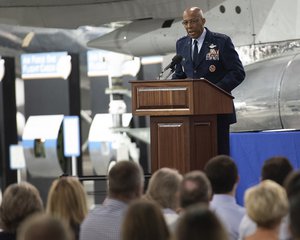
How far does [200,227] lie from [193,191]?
4.87 feet

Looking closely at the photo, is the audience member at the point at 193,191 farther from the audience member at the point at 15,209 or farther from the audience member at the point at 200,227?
the audience member at the point at 200,227

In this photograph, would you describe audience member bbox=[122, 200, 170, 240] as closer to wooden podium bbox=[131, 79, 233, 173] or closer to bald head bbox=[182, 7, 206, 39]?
wooden podium bbox=[131, 79, 233, 173]

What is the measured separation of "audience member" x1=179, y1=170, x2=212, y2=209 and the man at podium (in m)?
2.69

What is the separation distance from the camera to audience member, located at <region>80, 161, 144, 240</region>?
4973 mm

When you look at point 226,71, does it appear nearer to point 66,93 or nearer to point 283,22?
point 283,22

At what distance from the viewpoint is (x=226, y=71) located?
7.82 metres

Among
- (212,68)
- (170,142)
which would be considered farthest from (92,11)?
(170,142)

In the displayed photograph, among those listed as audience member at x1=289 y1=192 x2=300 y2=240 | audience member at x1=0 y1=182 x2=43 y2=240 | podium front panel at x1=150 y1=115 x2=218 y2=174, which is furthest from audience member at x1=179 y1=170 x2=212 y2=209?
podium front panel at x1=150 y1=115 x2=218 y2=174

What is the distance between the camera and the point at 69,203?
5379 millimetres

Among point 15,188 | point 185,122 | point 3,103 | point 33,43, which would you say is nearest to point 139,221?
point 15,188

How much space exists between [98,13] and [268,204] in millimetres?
8673

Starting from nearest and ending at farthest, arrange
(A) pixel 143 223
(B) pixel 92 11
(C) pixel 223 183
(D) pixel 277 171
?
(A) pixel 143 223
(C) pixel 223 183
(D) pixel 277 171
(B) pixel 92 11

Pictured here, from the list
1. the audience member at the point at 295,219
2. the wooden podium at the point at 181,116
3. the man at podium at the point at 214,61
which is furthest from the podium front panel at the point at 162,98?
the audience member at the point at 295,219

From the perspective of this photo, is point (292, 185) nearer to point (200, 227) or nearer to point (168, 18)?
point (200, 227)
